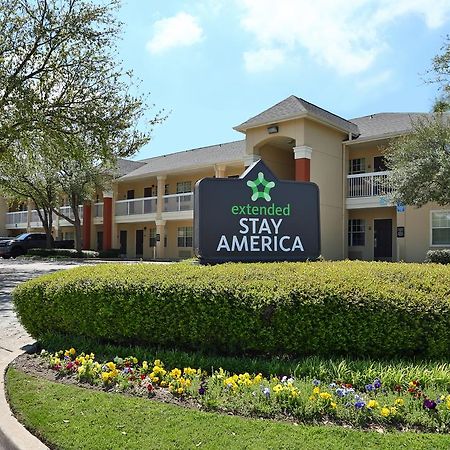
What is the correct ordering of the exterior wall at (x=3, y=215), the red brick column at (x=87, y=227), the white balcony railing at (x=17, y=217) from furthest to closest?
the exterior wall at (x=3, y=215), the white balcony railing at (x=17, y=217), the red brick column at (x=87, y=227)

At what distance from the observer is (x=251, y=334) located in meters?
5.08

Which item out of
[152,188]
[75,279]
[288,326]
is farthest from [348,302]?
[152,188]

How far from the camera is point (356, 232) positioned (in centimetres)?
2539

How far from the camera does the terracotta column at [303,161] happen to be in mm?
22244

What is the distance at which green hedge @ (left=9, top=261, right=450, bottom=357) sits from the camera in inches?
194

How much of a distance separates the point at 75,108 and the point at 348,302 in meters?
14.8

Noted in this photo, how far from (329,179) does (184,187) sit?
479 inches

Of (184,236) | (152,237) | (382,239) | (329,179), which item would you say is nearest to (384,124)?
(329,179)

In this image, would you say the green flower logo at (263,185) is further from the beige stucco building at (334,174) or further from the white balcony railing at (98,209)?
the white balcony railing at (98,209)

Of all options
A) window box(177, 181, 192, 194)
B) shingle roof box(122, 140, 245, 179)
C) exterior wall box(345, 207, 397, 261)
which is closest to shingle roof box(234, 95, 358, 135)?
shingle roof box(122, 140, 245, 179)

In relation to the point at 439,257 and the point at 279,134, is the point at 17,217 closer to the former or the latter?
the point at 279,134

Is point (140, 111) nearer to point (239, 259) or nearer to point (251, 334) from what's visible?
point (239, 259)

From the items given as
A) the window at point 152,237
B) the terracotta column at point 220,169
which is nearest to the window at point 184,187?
the window at point 152,237

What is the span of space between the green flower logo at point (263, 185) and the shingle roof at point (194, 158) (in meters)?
18.9
